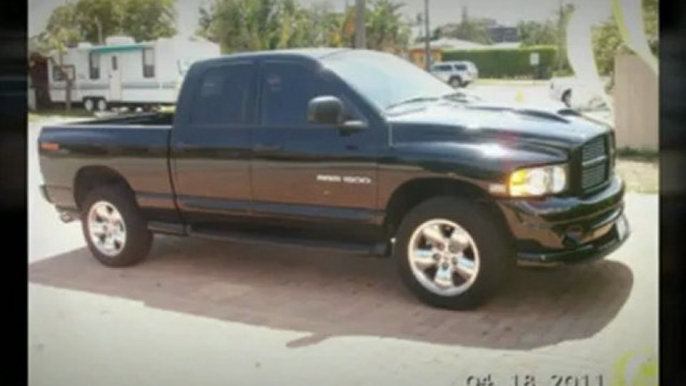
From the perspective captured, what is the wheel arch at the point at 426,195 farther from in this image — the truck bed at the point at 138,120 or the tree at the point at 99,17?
the tree at the point at 99,17

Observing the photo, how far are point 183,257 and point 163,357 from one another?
393 millimetres

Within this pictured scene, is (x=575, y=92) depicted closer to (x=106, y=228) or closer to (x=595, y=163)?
(x=595, y=163)

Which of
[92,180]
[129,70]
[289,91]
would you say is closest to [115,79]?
[129,70]

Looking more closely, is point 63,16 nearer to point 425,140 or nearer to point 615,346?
point 425,140

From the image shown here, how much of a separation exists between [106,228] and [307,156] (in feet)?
2.96

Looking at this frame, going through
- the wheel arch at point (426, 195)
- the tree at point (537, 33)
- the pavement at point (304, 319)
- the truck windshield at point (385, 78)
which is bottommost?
the pavement at point (304, 319)

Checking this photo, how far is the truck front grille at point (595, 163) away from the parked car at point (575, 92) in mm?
139

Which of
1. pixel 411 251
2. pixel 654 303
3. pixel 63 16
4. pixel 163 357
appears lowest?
pixel 163 357

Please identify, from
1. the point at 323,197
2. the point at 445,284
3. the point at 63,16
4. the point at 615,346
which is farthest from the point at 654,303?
the point at 63,16

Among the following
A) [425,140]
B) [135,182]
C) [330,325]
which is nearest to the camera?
[425,140]

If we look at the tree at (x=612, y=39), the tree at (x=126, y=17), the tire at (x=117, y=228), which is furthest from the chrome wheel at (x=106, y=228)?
the tree at (x=612, y=39)

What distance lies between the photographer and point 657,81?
8.79 ft

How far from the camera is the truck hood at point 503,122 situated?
2502mm

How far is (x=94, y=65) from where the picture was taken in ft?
9.29
